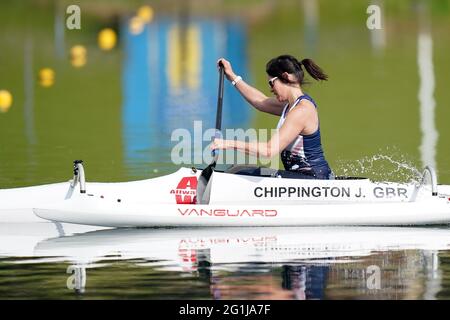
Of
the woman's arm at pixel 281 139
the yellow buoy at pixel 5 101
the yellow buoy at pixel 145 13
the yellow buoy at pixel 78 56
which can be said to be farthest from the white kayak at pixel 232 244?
the yellow buoy at pixel 145 13

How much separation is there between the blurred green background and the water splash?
3cm

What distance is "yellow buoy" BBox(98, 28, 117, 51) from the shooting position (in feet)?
129

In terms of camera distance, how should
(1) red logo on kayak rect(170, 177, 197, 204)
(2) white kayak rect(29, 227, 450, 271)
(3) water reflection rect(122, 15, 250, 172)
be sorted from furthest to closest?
(3) water reflection rect(122, 15, 250, 172) → (1) red logo on kayak rect(170, 177, 197, 204) → (2) white kayak rect(29, 227, 450, 271)

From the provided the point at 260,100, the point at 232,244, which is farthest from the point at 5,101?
the point at 232,244

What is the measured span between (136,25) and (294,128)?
98.3 ft

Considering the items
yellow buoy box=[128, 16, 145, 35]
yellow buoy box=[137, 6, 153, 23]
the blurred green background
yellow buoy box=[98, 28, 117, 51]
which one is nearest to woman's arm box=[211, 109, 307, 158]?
the blurred green background

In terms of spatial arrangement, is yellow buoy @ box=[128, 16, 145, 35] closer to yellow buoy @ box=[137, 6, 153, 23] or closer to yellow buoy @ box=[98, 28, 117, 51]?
yellow buoy @ box=[137, 6, 153, 23]

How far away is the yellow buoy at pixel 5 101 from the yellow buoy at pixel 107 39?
8478mm

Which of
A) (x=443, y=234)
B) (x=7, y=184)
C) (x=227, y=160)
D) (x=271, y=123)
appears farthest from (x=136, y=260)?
(x=271, y=123)

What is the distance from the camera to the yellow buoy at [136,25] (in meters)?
44.1

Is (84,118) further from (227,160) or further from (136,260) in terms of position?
(136,260)

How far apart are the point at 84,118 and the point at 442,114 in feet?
19.1

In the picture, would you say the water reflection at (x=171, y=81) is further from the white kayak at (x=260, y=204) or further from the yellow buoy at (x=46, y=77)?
the white kayak at (x=260, y=204)
